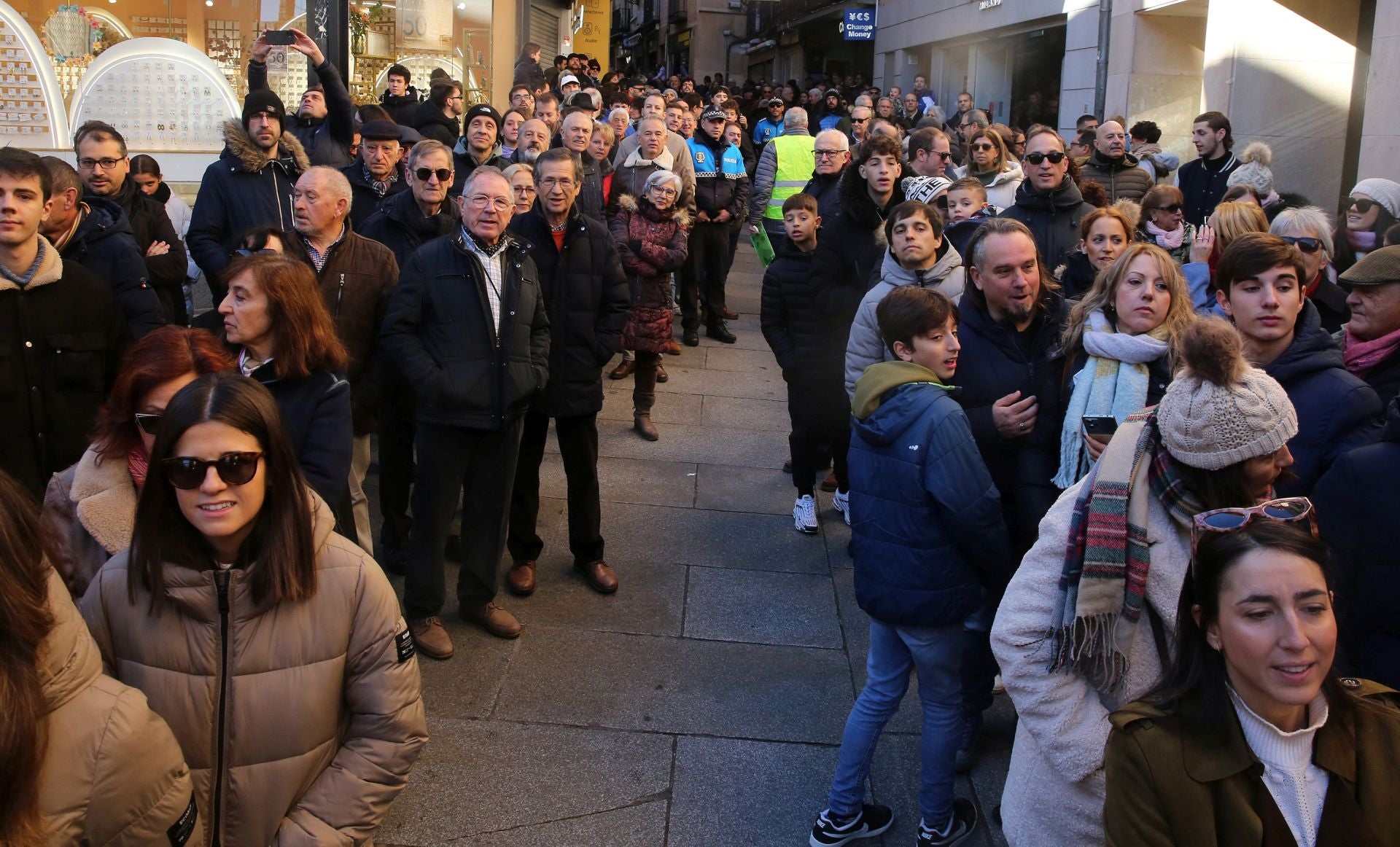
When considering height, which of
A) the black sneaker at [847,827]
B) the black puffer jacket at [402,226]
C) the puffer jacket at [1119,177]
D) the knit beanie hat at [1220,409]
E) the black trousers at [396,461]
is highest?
the puffer jacket at [1119,177]

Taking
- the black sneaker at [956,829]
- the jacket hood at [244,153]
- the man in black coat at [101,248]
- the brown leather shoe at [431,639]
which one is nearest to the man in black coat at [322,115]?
the jacket hood at [244,153]

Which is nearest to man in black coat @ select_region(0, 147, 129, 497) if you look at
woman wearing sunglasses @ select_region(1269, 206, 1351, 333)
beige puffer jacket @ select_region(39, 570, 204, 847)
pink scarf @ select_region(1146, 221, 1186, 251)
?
beige puffer jacket @ select_region(39, 570, 204, 847)

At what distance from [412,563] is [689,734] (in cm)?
146

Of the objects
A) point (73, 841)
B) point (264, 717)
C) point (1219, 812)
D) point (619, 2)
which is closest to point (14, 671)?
point (73, 841)

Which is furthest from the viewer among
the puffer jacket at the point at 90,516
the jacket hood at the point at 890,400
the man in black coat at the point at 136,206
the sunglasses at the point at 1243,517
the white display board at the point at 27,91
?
the white display board at the point at 27,91

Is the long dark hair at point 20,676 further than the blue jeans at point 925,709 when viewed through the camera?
No

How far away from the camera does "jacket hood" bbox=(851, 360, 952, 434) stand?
3.69 m

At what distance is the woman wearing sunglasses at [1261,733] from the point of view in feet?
6.49

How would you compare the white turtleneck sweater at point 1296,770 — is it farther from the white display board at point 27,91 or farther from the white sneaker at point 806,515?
the white display board at point 27,91

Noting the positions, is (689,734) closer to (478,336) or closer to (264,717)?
(478,336)

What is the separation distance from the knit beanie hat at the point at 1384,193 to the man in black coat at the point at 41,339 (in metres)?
6.41

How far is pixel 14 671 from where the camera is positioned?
6.72 ft

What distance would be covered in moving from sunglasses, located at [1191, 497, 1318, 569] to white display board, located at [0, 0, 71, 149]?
9930 mm

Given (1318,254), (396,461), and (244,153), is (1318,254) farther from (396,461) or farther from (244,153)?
(244,153)
